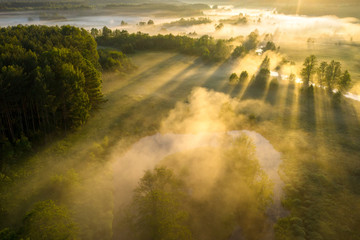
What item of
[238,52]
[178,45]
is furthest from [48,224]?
[178,45]

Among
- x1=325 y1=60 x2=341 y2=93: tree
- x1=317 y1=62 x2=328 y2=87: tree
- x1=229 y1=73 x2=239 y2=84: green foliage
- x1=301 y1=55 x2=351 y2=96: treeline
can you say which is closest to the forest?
x1=301 y1=55 x2=351 y2=96: treeline

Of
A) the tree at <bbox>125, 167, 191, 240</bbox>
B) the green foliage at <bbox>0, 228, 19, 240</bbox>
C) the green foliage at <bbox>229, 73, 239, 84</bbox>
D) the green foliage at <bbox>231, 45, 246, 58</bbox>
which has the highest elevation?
the green foliage at <bbox>231, 45, 246, 58</bbox>

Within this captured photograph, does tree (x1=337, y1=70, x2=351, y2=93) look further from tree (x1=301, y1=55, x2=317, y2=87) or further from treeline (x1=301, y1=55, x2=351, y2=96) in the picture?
tree (x1=301, y1=55, x2=317, y2=87)

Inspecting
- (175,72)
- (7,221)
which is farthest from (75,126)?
(175,72)

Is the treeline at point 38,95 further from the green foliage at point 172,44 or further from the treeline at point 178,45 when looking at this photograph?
the treeline at point 178,45

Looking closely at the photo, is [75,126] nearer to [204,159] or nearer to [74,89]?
[74,89]

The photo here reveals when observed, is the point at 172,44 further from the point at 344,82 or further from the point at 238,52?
the point at 344,82

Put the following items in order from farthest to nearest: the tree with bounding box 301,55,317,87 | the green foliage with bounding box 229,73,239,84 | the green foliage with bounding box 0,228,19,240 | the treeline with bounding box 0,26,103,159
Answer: the green foliage with bounding box 229,73,239,84
the tree with bounding box 301,55,317,87
the treeline with bounding box 0,26,103,159
the green foliage with bounding box 0,228,19,240
